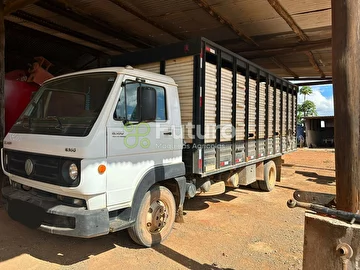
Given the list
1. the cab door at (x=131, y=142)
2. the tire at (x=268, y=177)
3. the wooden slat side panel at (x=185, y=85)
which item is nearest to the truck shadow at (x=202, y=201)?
the tire at (x=268, y=177)

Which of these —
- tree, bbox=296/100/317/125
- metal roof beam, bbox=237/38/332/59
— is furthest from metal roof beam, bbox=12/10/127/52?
tree, bbox=296/100/317/125

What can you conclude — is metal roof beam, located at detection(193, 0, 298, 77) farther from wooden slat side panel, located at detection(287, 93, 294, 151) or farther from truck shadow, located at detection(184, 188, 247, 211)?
truck shadow, located at detection(184, 188, 247, 211)

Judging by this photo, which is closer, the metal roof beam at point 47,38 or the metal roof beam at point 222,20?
the metal roof beam at point 222,20

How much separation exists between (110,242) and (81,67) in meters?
8.01

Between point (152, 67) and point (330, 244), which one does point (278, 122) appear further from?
point (330, 244)

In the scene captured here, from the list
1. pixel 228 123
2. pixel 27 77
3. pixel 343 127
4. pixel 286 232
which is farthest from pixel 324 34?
pixel 27 77

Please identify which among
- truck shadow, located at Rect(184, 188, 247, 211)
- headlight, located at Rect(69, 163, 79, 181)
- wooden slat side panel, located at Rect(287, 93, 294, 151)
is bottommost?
truck shadow, located at Rect(184, 188, 247, 211)

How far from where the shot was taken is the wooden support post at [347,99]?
2.10m

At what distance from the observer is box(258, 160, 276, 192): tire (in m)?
7.37

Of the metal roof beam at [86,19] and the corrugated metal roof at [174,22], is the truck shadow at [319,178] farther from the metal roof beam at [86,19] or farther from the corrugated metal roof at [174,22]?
the metal roof beam at [86,19]

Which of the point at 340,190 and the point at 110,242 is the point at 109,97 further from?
the point at 340,190

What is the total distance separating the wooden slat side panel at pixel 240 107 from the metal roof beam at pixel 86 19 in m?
4.01

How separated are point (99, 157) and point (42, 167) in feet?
2.50

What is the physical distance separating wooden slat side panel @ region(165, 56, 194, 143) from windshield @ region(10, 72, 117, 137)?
1.23m
